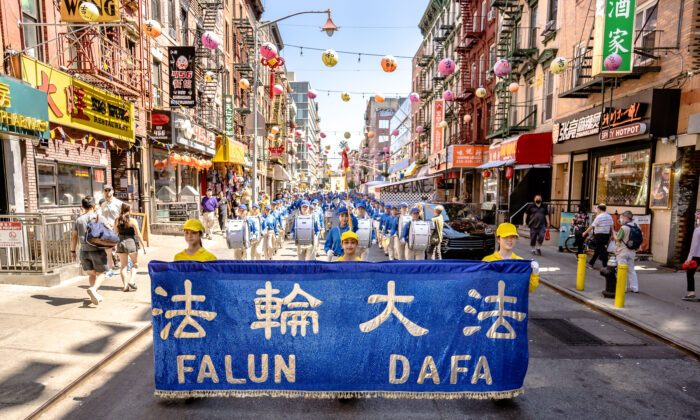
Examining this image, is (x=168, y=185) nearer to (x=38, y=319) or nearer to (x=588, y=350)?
(x=38, y=319)

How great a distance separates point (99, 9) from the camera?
934 cm

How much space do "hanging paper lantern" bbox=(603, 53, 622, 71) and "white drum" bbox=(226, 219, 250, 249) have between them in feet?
37.6

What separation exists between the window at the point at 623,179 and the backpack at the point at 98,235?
14.9m

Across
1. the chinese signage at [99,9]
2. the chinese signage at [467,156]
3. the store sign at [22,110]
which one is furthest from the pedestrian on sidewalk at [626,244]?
the chinese signage at [467,156]

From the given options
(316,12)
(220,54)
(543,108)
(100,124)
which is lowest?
(100,124)

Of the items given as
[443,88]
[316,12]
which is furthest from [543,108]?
[443,88]

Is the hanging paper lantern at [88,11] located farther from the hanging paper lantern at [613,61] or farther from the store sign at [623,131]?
the store sign at [623,131]

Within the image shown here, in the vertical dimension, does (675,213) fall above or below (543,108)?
below

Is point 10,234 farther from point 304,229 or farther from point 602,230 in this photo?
point 602,230

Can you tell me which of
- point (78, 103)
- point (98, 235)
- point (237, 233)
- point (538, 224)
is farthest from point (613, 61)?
point (78, 103)

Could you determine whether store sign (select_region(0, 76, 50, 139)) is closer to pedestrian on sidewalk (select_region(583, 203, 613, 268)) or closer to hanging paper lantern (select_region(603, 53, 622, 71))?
pedestrian on sidewalk (select_region(583, 203, 613, 268))

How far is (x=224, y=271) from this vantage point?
361cm

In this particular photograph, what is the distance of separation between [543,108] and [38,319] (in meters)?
20.3

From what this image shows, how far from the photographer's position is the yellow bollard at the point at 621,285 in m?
6.98
